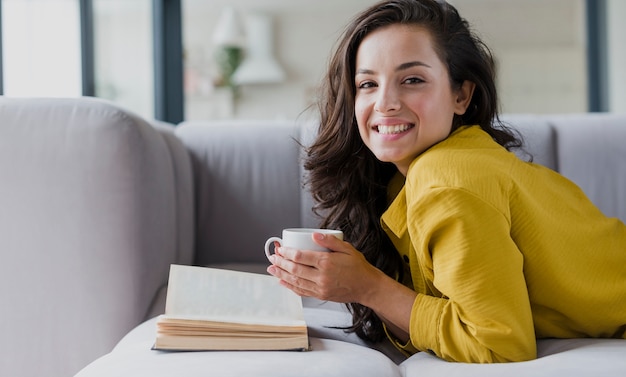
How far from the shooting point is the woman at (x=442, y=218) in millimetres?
1034

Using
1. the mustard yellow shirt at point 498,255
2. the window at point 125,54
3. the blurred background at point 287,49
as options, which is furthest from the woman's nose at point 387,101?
the blurred background at point 287,49

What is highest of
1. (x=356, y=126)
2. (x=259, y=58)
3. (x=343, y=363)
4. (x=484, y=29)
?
(x=484, y=29)

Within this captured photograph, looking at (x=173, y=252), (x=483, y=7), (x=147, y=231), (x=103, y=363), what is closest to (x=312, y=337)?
(x=103, y=363)

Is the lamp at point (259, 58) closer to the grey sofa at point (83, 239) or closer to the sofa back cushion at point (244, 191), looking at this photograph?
the sofa back cushion at point (244, 191)

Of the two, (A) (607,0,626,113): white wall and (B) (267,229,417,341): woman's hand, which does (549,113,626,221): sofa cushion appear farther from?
(A) (607,0,626,113): white wall

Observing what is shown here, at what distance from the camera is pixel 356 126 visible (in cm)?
141

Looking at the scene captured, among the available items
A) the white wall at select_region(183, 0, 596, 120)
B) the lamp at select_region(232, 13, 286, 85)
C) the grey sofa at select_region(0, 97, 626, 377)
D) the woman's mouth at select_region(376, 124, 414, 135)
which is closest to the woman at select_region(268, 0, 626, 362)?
the woman's mouth at select_region(376, 124, 414, 135)

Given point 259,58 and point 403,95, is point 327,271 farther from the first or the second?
point 259,58

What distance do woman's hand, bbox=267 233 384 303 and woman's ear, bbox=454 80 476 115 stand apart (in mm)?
371

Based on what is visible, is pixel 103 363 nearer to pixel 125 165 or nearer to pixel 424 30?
pixel 125 165

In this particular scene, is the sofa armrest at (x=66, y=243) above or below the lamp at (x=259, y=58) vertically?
below

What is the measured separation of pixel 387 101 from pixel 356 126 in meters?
0.19

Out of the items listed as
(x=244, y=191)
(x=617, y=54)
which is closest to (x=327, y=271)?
(x=244, y=191)

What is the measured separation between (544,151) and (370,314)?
908mm
